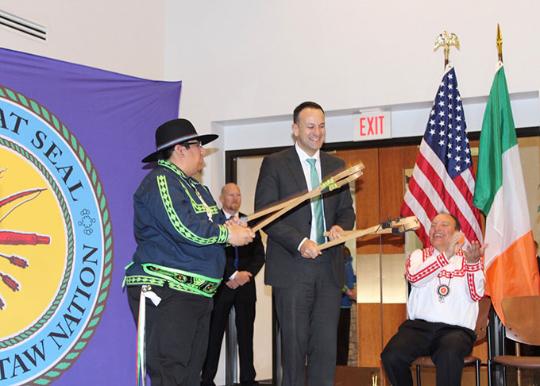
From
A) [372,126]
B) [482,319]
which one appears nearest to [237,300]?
[372,126]

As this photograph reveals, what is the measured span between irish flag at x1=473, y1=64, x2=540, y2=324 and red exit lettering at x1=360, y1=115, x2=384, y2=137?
882 millimetres

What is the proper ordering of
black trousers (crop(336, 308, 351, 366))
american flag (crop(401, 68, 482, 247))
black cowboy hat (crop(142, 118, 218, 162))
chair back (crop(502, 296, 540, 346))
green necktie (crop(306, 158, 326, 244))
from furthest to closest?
black trousers (crop(336, 308, 351, 366)) < american flag (crop(401, 68, 482, 247)) < chair back (crop(502, 296, 540, 346)) < green necktie (crop(306, 158, 326, 244)) < black cowboy hat (crop(142, 118, 218, 162))

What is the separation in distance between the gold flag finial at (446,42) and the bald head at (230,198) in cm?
195

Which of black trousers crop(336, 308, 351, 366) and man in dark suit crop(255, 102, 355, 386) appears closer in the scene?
man in dark suit crop(255, 102, 355, 386)

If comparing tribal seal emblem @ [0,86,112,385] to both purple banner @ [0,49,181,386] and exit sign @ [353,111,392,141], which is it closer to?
purple banner @ [0,49,181,386]

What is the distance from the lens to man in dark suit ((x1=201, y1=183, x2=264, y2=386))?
5.73 m

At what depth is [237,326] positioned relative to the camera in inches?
232

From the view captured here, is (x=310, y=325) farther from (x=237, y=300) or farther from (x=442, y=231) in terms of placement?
(x=237, y=300)

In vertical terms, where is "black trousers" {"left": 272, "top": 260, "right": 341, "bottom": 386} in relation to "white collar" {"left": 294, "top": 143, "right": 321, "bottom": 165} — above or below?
below

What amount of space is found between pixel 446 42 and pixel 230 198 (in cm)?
209

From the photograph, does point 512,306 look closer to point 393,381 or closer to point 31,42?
point 393,381

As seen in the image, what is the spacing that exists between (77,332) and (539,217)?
392 cm

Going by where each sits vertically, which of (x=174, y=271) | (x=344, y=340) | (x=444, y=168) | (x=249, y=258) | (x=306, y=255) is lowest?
(x=344, y=340)

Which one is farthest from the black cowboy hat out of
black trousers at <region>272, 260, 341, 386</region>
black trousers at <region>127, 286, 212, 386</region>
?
black trousers at <region>272, 260, 341, 386</region>
